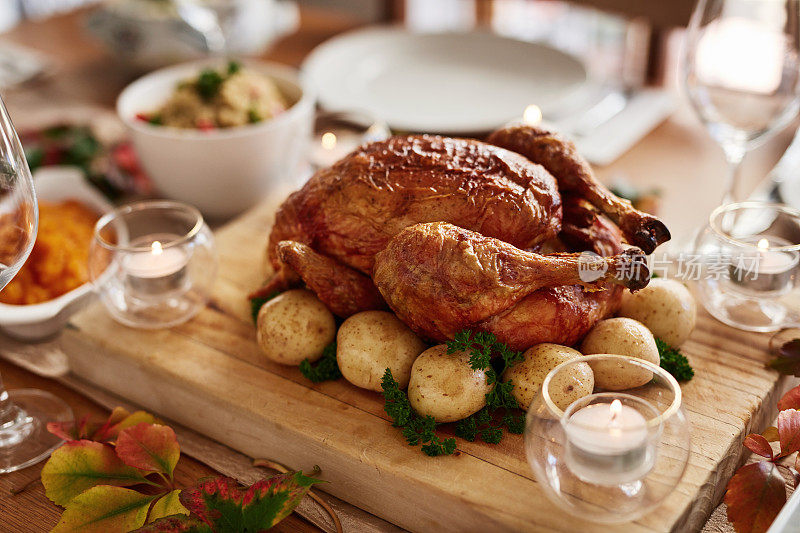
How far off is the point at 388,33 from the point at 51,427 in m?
1.35

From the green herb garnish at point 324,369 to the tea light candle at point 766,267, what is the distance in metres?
0.56

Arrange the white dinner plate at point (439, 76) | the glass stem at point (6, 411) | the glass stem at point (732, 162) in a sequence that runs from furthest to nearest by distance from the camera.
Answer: the white dinner plate at point (439, 76) → the glass stem at point (732, 162) → the glass stem at point (6, 411)

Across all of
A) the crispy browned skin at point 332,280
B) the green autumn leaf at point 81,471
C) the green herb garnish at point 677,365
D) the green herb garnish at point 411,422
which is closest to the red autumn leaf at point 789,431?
the green herb garnish at point 677,365

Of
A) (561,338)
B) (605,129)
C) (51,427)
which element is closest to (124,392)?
(51,427)

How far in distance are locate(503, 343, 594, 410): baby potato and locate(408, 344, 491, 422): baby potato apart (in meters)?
0.04

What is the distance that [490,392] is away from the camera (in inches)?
36.2

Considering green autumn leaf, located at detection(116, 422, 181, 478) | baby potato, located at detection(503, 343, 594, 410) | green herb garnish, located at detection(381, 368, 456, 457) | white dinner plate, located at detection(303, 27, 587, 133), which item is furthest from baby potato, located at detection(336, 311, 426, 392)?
white dinner plate, located at detection(303, 27, 587, 133)

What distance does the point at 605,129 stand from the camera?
1703 mm

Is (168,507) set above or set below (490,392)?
below

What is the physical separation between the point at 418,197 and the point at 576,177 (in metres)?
0.22

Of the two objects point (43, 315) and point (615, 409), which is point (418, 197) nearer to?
point (615, 409)

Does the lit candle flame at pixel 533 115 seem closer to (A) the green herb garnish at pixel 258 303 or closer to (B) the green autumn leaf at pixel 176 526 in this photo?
(A) the green herb garnish at pixel 258 303

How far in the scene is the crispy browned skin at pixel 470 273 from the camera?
2.89 feet

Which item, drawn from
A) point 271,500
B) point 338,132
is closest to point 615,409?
point 271,500
